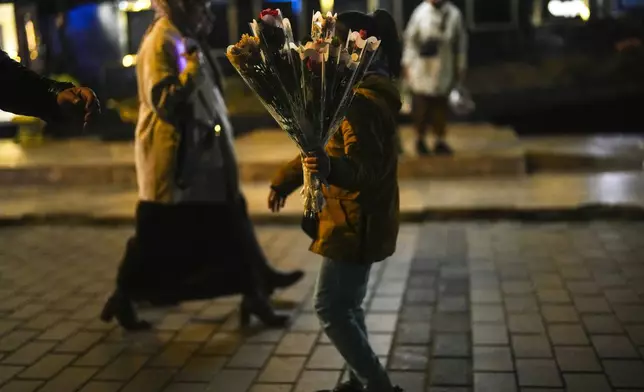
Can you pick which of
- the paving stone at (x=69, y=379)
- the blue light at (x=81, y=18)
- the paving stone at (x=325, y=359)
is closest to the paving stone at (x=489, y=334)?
the paving stone at (x=325, y=359)

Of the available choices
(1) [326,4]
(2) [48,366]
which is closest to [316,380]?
(2) [48,366]

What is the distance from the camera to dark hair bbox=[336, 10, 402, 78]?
340 centimetres

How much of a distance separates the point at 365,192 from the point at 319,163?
44 centimetres

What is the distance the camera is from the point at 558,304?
5160 millimetres

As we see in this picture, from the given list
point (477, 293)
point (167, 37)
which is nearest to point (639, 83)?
point (477, 293)

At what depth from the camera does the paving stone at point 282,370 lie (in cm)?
419

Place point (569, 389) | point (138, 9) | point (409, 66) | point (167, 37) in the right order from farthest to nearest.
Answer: point (138, 9) → point (409, 66) → point (167, 37) → point (569, 389)

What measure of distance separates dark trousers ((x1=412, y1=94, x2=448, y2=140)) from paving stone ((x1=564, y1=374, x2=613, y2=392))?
18.1 feet

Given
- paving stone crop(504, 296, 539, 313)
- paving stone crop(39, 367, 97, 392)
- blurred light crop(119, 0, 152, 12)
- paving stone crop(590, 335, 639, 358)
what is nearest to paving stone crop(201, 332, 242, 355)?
paving stone crop(39, 367, 97, 392)

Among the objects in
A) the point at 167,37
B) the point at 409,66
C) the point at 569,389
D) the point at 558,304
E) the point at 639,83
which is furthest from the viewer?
the point at 639,83

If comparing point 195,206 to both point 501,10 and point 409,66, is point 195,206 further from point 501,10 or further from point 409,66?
point 501,10

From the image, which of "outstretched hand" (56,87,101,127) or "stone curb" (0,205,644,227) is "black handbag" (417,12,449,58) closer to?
"stone curb" (0,205,644,227)

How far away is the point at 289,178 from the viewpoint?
340cm

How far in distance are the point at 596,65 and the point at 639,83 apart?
2.15 feet
